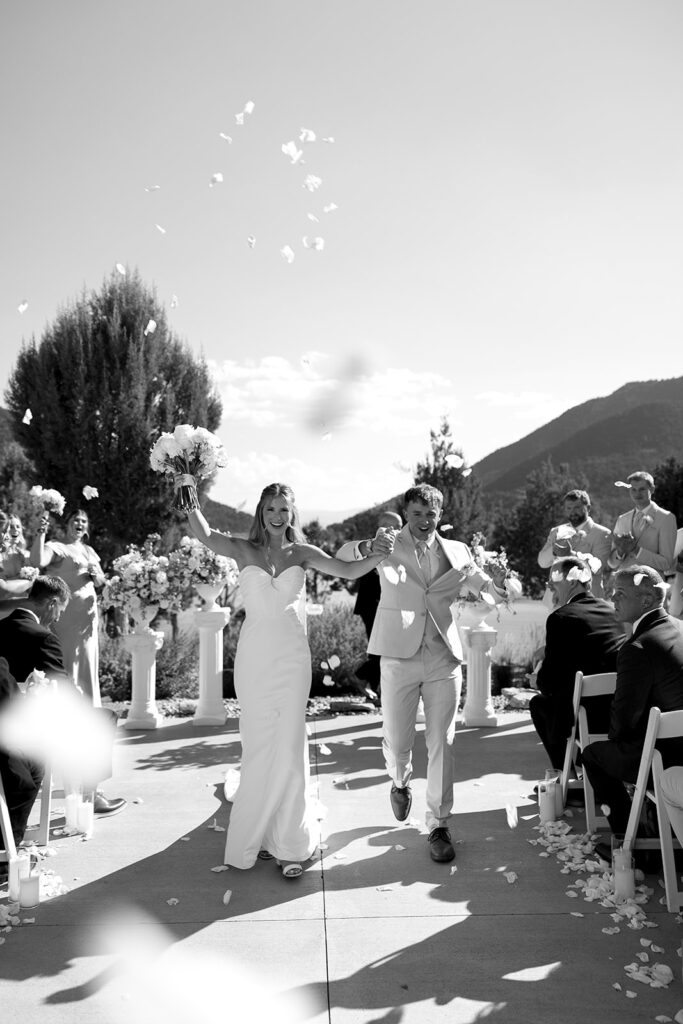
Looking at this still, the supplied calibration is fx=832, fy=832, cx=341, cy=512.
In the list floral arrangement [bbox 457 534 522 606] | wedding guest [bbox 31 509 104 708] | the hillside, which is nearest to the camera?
floral arrangement [bbox 457 534 522 606]

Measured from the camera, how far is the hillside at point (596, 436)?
74938 mm

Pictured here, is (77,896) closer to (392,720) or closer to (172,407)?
(392,720)

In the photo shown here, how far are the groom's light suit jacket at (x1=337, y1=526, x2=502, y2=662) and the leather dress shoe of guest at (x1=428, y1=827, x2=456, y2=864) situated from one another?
1029mm

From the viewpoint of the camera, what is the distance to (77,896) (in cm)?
441

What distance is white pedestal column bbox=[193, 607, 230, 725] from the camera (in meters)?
9.04

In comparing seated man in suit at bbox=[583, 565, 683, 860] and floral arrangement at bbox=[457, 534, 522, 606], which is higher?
floral arrangement at bbox=[457, 534, 522, 606]

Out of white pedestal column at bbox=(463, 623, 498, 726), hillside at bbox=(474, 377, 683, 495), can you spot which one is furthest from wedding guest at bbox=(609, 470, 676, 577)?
hillside at bbox=(474, 377, 683, 495)

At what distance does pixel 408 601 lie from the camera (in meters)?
5.12

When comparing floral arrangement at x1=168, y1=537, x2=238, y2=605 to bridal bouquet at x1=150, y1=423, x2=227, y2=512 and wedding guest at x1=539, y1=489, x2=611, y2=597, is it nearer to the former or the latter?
wedding guest at x1=539, y1=489, x2=611, y2=597

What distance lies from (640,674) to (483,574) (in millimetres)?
1785

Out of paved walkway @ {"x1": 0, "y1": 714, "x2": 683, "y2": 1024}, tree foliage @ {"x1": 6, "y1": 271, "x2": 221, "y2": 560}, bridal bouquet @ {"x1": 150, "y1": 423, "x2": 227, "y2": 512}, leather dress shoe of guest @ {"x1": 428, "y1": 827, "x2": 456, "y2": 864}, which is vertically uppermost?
tree foliage @ {"x1": 6, "y1": 271, "x2": 221, "y2": 560}

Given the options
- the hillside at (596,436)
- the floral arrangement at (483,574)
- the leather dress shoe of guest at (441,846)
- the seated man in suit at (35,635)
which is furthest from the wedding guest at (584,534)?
the hillside at (596,436)

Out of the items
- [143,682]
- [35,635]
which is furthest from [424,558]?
[143,682]

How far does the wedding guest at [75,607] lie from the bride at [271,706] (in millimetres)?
3058
